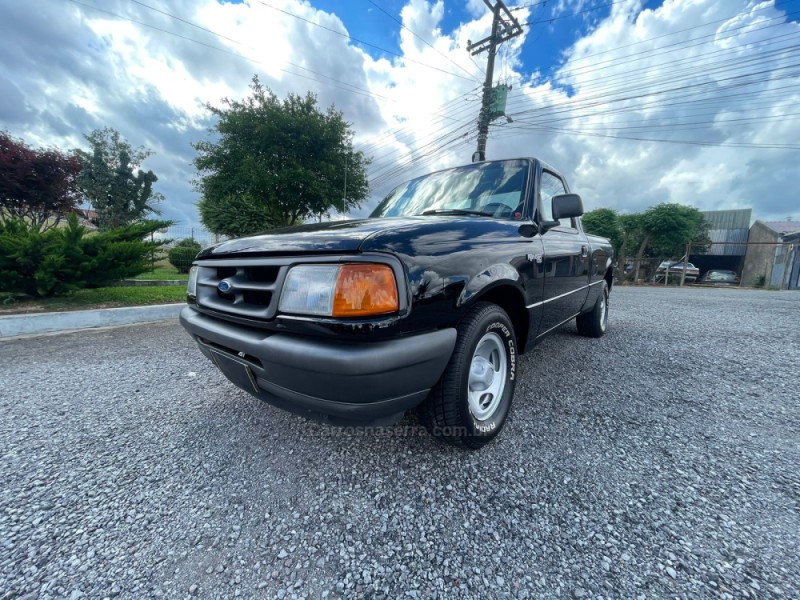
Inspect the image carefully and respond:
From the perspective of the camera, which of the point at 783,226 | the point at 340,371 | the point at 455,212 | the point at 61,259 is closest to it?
the point at 340,371

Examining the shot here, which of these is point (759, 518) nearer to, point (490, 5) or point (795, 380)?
A: point (795, 380)

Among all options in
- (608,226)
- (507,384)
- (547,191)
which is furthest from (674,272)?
(507,384)

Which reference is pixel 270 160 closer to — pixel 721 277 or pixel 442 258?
pixel 442 258

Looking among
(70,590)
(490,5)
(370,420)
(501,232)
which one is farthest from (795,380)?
(490,5)

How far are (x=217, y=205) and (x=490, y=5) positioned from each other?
13.0 meters

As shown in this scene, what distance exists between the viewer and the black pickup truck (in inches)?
48.2

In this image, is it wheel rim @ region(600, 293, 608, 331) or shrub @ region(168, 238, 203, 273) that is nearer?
wheel rim @ region(600, 293, 608, 331)

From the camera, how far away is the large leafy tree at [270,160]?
13658 millimetres

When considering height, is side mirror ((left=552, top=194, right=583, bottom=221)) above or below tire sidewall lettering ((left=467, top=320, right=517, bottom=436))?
above

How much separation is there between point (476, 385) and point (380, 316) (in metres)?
0.93

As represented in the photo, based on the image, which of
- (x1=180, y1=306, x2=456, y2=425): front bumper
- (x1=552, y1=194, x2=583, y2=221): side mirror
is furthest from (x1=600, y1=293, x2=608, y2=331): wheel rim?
(x1=180, y1=306, x2=456, y2=425): front bumper

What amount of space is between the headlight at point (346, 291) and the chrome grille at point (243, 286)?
0.15 m

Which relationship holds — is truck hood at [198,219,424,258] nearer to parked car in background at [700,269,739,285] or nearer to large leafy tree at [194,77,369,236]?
large leafy tree at [194,77,369,236]

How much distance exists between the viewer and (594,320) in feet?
13.3
